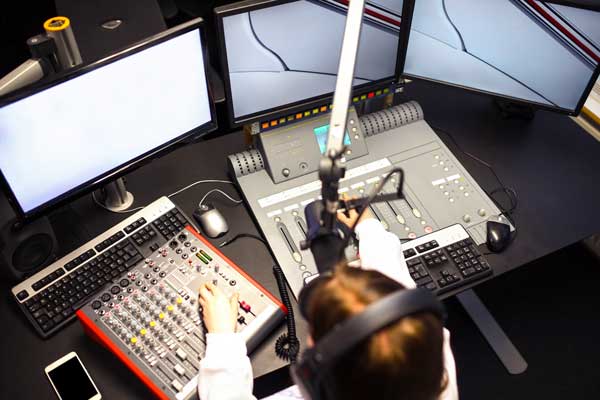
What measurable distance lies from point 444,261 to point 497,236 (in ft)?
0.53

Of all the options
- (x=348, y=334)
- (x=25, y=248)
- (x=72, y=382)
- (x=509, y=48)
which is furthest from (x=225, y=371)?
(x=509, y=48)

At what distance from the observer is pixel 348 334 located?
0.64m

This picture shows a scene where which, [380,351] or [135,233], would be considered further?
[135,233]

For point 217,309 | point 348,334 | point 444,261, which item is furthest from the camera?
point 444,261

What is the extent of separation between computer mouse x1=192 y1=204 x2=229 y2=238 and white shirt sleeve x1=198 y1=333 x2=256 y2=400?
34 cm

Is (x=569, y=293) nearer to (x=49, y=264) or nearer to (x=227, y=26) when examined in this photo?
(x=227, y=26)

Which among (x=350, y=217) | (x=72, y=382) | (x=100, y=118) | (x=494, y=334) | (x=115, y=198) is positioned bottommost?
(x=494, y=334)

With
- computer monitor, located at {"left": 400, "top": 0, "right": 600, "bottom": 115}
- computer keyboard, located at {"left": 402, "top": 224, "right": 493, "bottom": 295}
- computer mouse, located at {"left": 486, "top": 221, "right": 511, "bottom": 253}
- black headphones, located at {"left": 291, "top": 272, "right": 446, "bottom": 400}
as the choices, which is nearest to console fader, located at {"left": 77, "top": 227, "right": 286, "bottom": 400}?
computer keyboard, located at {"left": 402, "top": 224, "right": 493, "bottom": 295}

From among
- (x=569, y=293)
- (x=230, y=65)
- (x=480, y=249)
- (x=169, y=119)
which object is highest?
(x=230, y=65)

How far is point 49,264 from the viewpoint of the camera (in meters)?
1.23

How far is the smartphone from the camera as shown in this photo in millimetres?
1068

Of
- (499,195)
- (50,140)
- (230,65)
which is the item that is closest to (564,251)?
(499,195)

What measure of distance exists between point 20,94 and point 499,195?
118 centimetres

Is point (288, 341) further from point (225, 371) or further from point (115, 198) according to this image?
point (115, 198)
